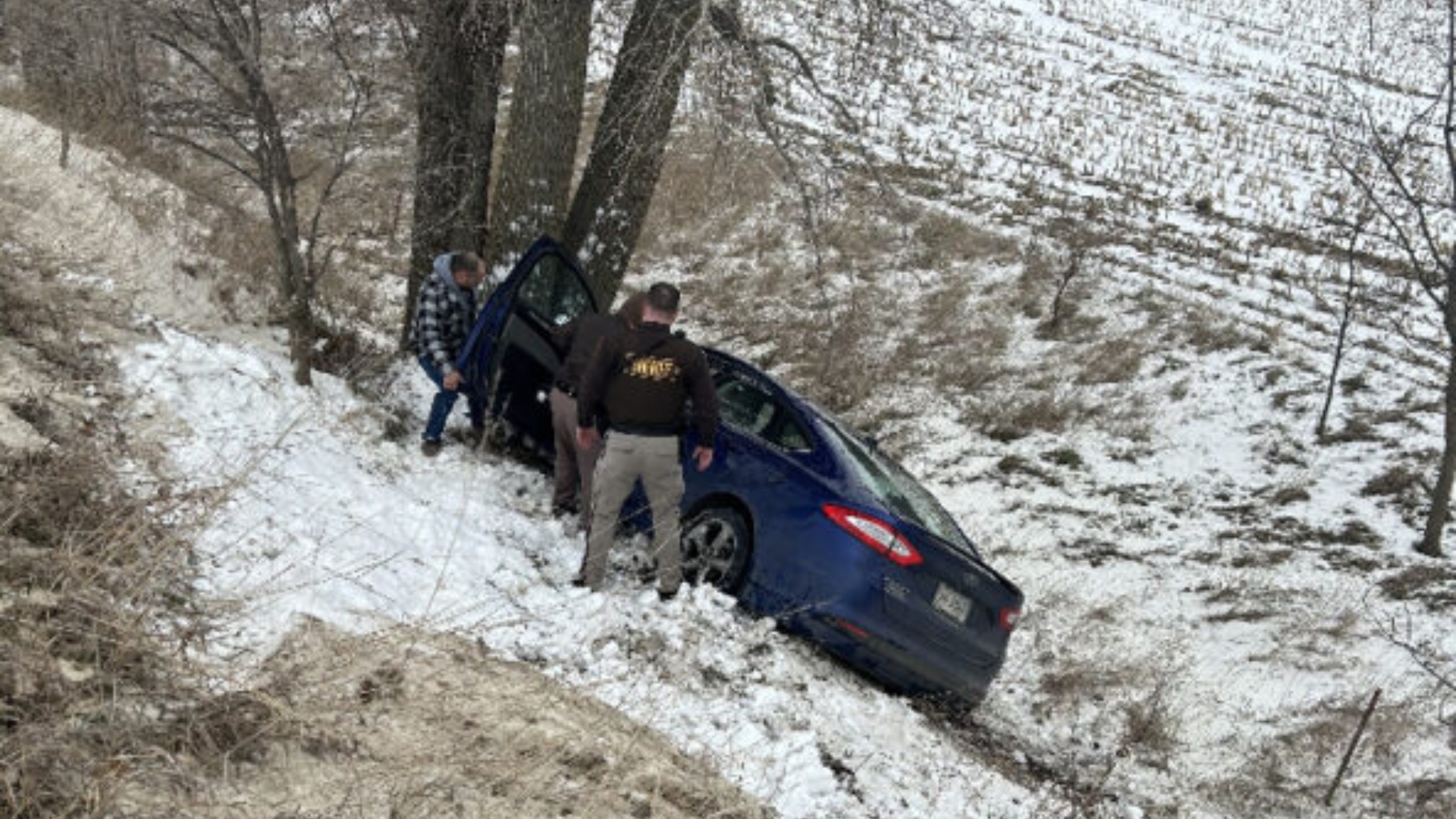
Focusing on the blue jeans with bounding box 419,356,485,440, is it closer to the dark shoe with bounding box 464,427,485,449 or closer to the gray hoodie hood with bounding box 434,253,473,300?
the dark shoe with bounding box 464,427,485,449

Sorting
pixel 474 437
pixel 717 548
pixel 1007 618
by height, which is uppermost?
pixel 1007 618

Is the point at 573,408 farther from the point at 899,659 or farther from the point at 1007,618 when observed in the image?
the point at 1007,618

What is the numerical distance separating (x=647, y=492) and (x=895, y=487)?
1710mm

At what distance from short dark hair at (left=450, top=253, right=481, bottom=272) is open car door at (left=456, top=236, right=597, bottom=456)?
9.2 inches

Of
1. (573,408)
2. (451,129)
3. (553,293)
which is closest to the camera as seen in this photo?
(573,408)

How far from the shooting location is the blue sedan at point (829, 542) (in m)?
6.09

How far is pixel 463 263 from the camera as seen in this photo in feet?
24.6

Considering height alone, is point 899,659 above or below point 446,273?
below

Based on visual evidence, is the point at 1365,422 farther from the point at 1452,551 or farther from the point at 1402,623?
the point at 1402,623

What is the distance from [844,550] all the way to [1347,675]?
4.56 m

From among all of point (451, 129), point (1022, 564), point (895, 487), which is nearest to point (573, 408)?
point (895, 487)

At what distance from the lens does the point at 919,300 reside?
51.6ft

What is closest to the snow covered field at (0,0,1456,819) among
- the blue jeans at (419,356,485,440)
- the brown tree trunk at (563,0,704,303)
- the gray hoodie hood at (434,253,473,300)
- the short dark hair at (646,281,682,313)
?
the blue jeans at (419,356,485,440)

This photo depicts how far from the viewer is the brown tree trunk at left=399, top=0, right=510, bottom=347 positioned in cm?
871
